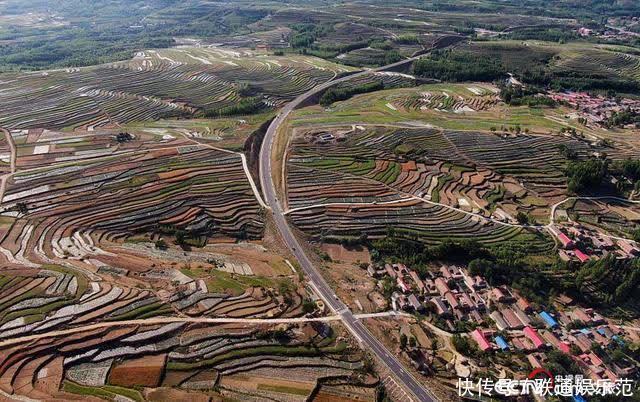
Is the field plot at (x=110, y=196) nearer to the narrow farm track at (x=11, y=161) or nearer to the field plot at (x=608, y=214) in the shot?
the narrow farm track at (x=11, y=161)

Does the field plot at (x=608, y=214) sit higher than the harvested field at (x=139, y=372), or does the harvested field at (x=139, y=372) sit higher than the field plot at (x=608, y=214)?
Result: the harvested field at (x=139, y=372)

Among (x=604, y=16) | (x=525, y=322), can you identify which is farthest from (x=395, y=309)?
(x=604, y=16)

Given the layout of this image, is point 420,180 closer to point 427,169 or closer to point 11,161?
point 427,169

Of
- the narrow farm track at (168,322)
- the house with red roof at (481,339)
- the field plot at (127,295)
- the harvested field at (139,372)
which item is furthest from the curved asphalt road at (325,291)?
the harvested field at (139,372)

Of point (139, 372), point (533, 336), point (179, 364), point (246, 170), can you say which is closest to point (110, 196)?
point (246, 170)

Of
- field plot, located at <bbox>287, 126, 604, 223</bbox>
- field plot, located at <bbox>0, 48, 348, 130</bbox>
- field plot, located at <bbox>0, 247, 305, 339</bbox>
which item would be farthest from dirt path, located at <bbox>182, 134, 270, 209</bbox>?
field plot, located at <bbox>0, 48, 348, 130</bbox>

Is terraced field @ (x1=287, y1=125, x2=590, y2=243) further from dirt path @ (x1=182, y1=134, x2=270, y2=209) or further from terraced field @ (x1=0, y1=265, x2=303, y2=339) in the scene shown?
terraced field @ (x1=0, y1=265, x2=303, y2=339)

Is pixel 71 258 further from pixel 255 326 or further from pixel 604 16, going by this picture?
pixel 604 16
